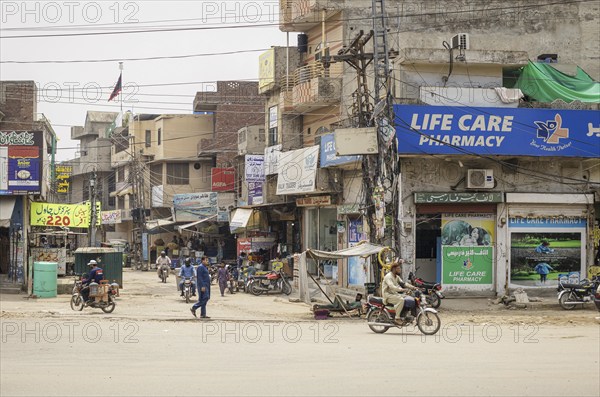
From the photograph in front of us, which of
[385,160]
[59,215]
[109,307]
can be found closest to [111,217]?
[59,215]

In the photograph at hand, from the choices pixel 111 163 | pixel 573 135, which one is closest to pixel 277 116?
pixel 573 135

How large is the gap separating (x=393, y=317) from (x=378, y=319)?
14.6 inches

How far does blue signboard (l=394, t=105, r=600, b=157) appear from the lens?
86.9ft

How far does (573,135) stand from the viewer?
27406 mm

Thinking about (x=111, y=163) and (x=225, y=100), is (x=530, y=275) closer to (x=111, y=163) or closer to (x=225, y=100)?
(x=225, y=100)

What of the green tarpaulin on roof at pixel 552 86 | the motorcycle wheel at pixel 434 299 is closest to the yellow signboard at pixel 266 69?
the green tarpaulin on roof at pixel 552 86

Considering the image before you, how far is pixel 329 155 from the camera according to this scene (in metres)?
31.4

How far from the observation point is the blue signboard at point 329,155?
A: 30.3 metres

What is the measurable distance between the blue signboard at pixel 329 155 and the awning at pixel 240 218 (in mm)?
10516

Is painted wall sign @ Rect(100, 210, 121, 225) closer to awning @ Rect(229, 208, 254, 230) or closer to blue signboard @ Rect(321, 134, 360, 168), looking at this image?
awning @ Rect(229, 208, 254, 230)

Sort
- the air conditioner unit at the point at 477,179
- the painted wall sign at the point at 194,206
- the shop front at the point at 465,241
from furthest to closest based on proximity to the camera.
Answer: the painted wall sign at the point at 194,206
the shop front at the point at 465,241
the air conditioner unit at the point at 477,179

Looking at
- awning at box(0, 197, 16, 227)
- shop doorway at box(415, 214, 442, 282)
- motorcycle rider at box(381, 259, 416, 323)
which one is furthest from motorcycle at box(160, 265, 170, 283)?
motorcycle rider at box(381, 259, 416, 323)

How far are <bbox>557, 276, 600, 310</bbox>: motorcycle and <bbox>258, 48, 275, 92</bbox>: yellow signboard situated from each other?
67.6 feet

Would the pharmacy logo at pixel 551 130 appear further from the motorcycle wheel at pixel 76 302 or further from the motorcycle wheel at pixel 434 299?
the motorcycle wheel at pixel 76 302
